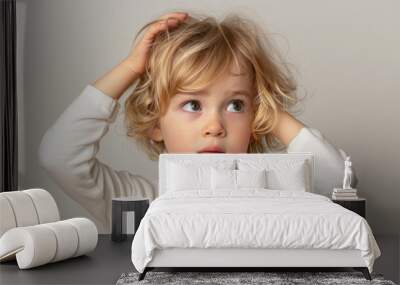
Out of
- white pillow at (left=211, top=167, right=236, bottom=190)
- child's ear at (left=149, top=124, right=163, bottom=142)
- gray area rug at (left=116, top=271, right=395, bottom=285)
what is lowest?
gray area rug at (left=116, top=271, right=395, bottom=285)

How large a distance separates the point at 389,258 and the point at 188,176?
1703 mm

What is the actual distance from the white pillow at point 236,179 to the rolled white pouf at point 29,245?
1447 millimetres

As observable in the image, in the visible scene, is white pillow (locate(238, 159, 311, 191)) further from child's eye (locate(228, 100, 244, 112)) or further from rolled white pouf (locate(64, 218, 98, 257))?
rolled white pouf (locate(64, 218, 98, 257))

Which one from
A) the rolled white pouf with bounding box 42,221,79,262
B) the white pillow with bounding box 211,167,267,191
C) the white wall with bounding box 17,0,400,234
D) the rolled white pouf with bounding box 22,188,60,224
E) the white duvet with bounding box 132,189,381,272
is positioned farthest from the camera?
the white wall with bounding box 17,0,400,234

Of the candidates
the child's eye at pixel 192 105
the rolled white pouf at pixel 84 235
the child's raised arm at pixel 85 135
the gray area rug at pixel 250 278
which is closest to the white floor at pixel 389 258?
the gray area rug at pixel 250 278

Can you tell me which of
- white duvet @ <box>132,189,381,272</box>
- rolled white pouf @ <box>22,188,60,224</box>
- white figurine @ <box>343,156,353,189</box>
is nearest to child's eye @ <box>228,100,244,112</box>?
white figurine @ <box>343,156,353,189</box>

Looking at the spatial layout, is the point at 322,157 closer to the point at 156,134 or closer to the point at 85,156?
the point at 156,134

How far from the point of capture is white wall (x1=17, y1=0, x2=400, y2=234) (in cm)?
696

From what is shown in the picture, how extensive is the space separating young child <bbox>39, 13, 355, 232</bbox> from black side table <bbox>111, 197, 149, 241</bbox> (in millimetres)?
520

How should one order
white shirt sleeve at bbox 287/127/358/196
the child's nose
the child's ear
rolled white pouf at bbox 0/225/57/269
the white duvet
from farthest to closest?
the child's ear
white shirt sleeve at bbox 287/127/358/196
the child's nose
rolled white pouf at bbox 0/225/57/269
the white duvet

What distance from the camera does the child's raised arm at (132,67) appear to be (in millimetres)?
6523

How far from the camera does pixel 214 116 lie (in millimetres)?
6344

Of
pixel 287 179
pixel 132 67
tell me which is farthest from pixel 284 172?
pixel 132 67

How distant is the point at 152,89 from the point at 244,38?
0.93 metres
